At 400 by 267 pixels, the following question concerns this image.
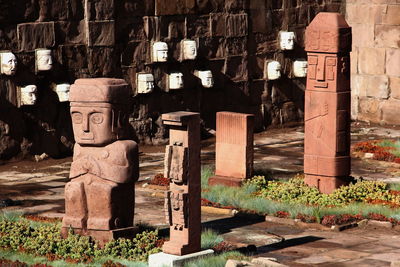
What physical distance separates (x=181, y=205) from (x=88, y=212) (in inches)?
63.1

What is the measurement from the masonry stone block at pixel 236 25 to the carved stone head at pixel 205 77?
135 centimetres

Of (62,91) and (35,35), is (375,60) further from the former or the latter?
(35,35)

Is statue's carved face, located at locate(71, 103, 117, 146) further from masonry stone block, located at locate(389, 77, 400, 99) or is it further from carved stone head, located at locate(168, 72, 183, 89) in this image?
masonry stone block, located at locate(389, 77, 400, 99)

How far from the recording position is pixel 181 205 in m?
15.5

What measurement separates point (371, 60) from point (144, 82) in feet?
22.1

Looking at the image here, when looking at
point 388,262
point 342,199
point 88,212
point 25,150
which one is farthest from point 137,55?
point 388,262

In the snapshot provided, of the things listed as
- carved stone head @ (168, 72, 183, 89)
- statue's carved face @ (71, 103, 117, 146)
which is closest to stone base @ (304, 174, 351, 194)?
statue's carved face @ (71, 103, 117, 146)

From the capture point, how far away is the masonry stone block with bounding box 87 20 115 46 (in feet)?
79.5

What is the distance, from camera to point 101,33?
80.1 ft

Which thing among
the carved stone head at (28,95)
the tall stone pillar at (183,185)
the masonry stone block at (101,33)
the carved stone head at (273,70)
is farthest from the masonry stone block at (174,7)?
the tall stone pillar at (183,185)

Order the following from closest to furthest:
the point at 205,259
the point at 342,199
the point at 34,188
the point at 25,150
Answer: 1. the point at 205,259
2. the point at 342,199
3. the point at 34,188
4. the point at 25,150

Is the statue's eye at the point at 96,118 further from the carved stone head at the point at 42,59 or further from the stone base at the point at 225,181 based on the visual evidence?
the carved stone head at the point at 42,59

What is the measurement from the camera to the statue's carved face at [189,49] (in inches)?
1018

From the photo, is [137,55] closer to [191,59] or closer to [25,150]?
[191,59]
